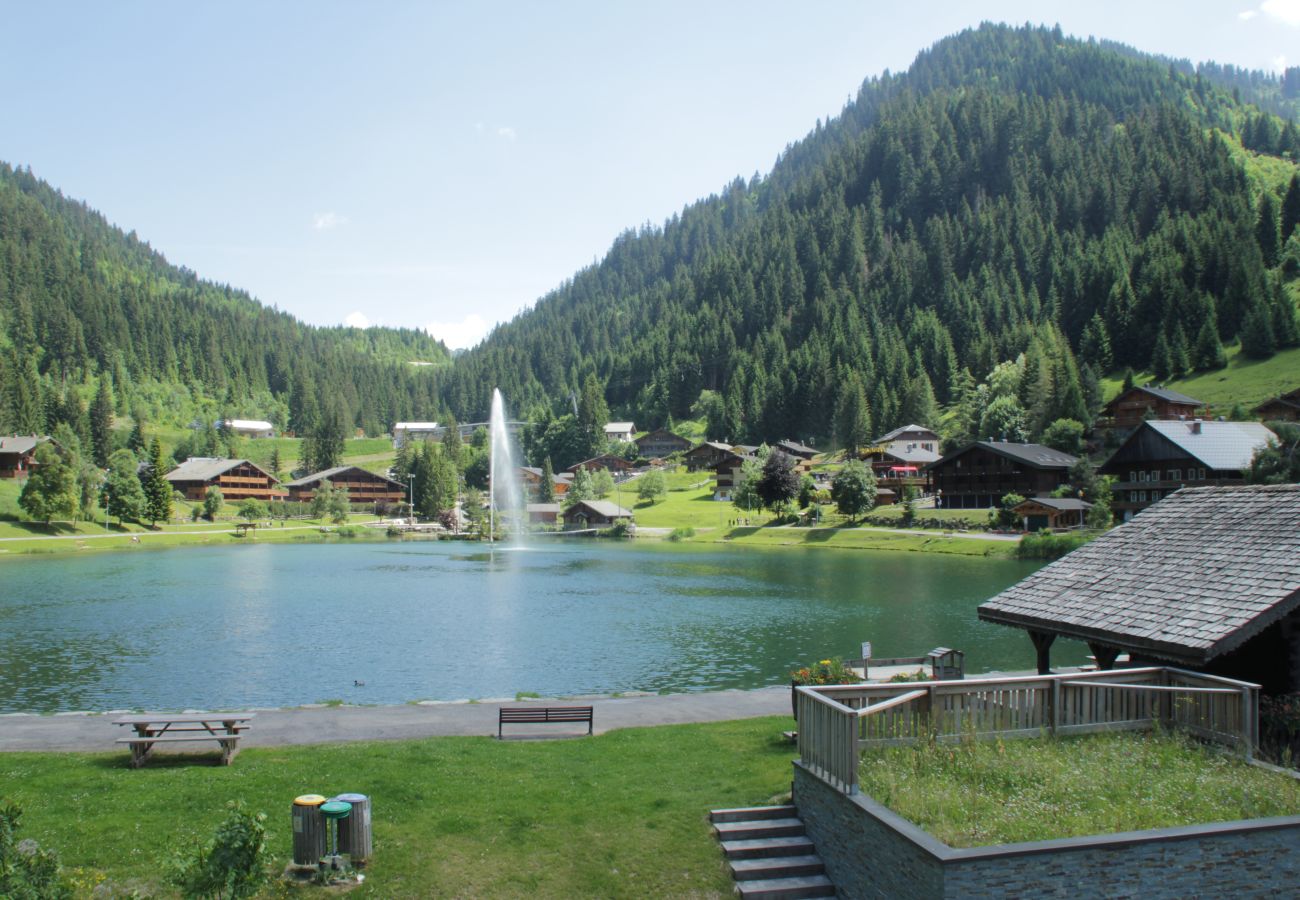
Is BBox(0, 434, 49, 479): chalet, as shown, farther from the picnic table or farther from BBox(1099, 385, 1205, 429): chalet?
BBox(1099, 385, 1205, 429): chalet

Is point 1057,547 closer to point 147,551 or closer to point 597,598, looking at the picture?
point 597,598

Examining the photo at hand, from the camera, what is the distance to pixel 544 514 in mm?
158625

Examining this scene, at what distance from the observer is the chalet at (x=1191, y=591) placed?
14359mm

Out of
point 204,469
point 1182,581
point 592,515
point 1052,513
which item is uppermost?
point 204,469

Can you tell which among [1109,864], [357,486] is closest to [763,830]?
[1109,864]

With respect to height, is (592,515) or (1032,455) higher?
(1032,455)

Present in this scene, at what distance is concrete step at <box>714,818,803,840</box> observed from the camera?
14.5m

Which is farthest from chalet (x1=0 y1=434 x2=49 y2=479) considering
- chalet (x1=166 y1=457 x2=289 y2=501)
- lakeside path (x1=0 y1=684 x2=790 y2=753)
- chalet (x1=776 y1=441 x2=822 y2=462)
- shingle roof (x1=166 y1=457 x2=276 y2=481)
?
lakeside path (x1=0 y1=684 x2=790 y2=753)

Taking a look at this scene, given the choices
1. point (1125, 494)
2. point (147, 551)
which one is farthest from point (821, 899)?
point (147, 551)

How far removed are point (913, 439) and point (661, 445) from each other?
62209mm

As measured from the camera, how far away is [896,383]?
169 metres

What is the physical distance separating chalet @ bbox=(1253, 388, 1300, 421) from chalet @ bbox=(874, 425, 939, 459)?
47979mm

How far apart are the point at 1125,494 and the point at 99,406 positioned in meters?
167

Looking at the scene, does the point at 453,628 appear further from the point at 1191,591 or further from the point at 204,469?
the point at 204,469
